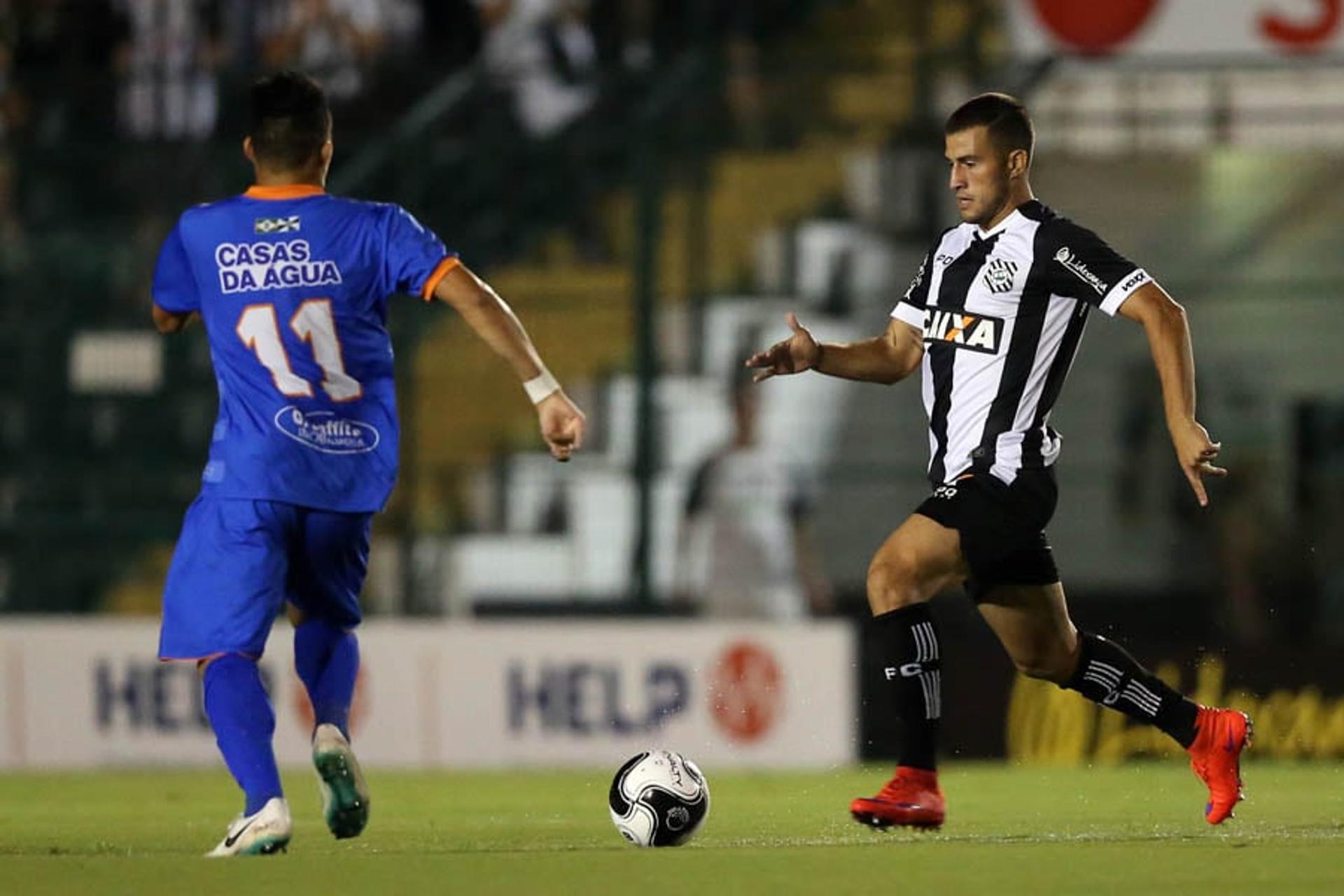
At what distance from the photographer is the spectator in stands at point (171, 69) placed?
15.7 m

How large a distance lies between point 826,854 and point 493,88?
9.14m

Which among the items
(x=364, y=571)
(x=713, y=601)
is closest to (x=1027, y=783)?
(x=713, y=601)

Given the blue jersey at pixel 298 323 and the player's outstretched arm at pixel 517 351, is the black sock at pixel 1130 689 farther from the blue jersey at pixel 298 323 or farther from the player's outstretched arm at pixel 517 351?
the blue jersey at pixel 298 323

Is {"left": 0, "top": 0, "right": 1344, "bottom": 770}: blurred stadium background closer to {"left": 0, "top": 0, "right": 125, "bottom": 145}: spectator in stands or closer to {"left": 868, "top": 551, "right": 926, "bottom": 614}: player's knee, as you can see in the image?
{"left": 0, "top": 0, "right": 125, "bottom": 145}: spectator in stands

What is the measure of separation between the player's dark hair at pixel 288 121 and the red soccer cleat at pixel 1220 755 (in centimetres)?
301

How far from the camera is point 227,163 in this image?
1486 centimetres

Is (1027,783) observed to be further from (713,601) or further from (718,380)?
(718,380)

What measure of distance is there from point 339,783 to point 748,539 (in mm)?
6652

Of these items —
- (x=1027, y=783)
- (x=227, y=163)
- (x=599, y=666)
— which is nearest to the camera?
(x=1027, y=783)

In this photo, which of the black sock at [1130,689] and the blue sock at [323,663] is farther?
the black sock at [1130,689]

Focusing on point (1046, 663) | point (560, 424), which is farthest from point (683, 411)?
point (560, 424)

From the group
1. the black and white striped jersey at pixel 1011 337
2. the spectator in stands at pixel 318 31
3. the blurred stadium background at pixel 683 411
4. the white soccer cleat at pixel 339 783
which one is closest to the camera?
the white soccer cleat at pixel 339 783

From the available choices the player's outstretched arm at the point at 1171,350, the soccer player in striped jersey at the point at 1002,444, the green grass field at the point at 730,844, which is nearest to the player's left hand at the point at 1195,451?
the player's outstretched arm at the point at 1171,350

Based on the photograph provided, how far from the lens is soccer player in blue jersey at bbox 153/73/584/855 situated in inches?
265
